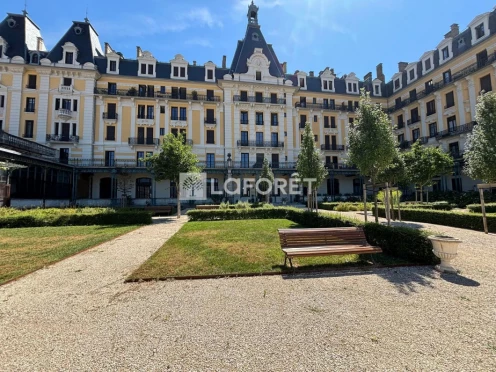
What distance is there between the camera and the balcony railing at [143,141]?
2990 centimetres

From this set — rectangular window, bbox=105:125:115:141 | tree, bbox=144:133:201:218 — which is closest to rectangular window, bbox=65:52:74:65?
rectangular window, bbox=105:125:115:141

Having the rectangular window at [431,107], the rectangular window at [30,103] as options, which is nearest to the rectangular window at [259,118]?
the rectangular window at [431,107]

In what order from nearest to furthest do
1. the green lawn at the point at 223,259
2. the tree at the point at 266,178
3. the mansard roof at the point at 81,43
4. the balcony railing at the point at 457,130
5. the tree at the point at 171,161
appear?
the green lawn at the point at 223,259
the tree at the point at 171,161
the tree at the point at 266,178
the balcony railing at the point at 457,130
the mansard roof at the point at 81,43

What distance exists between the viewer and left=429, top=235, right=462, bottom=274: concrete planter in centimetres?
522

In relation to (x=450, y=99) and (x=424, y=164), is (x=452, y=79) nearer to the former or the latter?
(x=450, y=99)

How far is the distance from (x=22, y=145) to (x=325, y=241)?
90.4 feet

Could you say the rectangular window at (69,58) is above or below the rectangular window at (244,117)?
above

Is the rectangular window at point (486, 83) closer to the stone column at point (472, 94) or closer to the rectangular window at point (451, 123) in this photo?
the stone column at point (472, 94)

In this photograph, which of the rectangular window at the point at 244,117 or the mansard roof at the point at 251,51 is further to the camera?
the mansard roof at the point at 251,51

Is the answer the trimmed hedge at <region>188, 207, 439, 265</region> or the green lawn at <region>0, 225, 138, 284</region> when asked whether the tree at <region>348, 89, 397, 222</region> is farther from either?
the green lawn at <region>0, 225, 138, 284</region>

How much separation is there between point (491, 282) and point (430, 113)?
109 feet

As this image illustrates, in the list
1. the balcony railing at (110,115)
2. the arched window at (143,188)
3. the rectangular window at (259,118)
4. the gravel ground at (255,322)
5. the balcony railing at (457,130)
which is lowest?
the gravel ground at (255,322)

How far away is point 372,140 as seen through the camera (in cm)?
927

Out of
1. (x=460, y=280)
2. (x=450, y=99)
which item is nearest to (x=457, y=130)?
(x=450, y=99)
